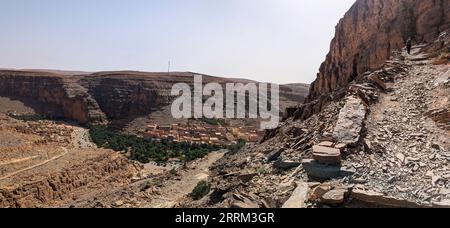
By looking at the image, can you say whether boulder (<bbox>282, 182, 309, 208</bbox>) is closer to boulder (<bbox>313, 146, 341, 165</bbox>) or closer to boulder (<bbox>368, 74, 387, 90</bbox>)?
boulder (<bbox>313, 146, 341, 165</bbox>)

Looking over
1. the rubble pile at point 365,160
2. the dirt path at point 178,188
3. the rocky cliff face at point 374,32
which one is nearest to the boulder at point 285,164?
the rubble pile at point 365,160

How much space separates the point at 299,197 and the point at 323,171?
3.43ft

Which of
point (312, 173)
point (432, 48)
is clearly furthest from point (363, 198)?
point (432, 48)

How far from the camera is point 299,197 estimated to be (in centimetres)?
725

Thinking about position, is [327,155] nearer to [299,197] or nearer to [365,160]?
[365,160]

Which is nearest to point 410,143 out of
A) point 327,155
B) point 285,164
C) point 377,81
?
point 327,155

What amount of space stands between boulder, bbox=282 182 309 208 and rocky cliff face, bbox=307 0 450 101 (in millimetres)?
13704

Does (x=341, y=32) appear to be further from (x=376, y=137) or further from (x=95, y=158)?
(x=376, y=137)

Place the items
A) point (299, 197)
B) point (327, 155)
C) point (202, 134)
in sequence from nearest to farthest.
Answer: point (299, 197) → point (327, 155) → point (202, 134)

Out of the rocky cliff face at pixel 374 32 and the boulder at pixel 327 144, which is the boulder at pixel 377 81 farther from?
the rocky cliff face at pixel 374 32

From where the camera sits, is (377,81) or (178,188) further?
(178,188)

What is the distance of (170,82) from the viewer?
207 ft

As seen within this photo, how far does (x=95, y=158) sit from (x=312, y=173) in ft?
65.4

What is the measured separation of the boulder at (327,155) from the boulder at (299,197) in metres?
0.80
